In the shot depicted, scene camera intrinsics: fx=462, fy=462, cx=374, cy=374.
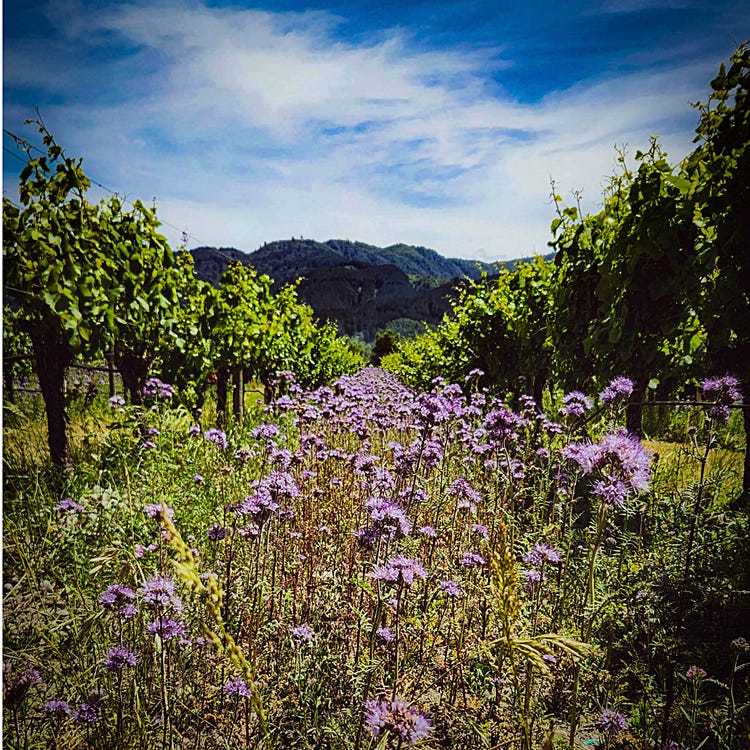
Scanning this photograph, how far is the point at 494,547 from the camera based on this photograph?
10.4 ft

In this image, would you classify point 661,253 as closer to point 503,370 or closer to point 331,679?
point 331,679

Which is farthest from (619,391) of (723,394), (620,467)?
(620,467)

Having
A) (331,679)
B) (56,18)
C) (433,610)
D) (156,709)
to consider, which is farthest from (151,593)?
(56,18)

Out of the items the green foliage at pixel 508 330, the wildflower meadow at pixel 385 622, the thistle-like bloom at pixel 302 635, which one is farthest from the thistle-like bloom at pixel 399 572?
the green foliage at pixel 508 330

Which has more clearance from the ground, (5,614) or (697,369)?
(697,369)

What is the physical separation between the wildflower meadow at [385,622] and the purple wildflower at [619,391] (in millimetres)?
26

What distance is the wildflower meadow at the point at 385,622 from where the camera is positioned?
1.71 metres

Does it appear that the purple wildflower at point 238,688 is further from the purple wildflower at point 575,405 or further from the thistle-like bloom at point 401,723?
the purple wildflower at point 575,405

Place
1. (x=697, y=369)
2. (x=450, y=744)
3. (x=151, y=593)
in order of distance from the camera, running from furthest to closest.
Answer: (x=697, y=369)
(x=450, y=744)
(x=151, y=593)

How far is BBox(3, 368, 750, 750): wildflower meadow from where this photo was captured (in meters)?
1.71

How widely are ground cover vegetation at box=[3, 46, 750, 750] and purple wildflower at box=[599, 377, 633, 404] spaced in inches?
1.0

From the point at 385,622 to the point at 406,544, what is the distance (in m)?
0.43

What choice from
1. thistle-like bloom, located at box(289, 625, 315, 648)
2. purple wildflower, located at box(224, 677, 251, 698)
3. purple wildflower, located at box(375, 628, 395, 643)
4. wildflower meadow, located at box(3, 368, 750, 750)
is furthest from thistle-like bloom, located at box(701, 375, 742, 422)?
purple wildflower, located at box(224, 677, 251, 698)

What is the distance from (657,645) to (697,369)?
106 inches
